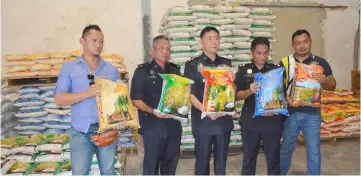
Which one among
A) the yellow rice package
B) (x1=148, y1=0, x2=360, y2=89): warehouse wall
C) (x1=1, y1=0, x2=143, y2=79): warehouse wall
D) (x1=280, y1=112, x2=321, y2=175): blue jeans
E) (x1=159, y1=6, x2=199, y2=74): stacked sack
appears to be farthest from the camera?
(x1=148, y1=0, x2=360, y2=89): warehouse wall

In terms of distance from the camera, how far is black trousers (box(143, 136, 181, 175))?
2.72 metres

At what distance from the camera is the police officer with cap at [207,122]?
108 inches

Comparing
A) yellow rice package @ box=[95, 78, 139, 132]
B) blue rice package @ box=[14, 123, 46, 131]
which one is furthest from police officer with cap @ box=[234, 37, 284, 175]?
blue rice package @ box=[14, 123, 46, 131]

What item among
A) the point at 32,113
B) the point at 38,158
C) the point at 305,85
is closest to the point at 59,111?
the point at 32,113

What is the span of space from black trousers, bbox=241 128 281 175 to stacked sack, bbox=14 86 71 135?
2.65 m

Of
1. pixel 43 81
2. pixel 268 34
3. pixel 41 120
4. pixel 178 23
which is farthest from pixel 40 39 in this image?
pixel 268 34

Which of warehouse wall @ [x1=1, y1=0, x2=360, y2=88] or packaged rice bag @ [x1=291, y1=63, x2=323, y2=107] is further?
warehouse wall @ [x1=1, y1=0, x2=360, y2=88]

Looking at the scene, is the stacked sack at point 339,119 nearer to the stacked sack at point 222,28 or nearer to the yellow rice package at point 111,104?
the stacked sack at point 222,28

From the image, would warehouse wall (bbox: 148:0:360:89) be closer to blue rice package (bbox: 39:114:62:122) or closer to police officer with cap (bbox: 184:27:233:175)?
blue rice package (bbox: 39:114:62:122)

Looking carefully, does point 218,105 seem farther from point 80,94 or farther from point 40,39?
point 40,39

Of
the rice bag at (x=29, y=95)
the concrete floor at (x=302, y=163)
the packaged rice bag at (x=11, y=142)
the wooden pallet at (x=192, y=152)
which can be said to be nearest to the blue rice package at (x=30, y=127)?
the rice bag at (x=29, y=95)

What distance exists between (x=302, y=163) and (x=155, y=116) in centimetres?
248

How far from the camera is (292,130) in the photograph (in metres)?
3.19

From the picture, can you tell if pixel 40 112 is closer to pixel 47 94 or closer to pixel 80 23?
pixel 47 94
